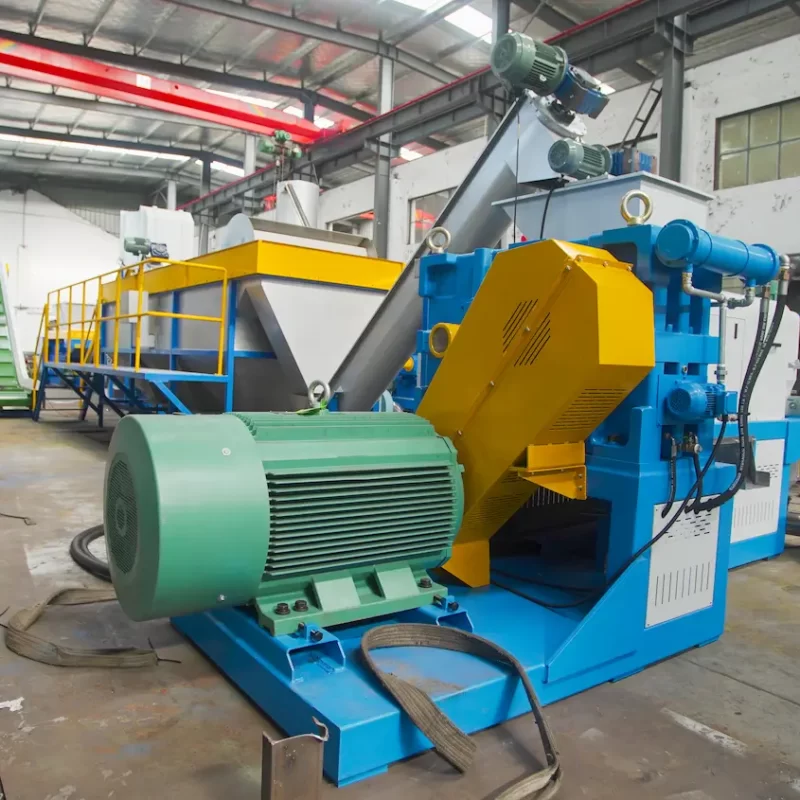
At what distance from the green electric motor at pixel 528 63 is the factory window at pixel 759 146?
17.7ft

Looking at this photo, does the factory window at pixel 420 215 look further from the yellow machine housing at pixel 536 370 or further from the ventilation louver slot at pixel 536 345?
the ventilation louver slot at pixel 536 345

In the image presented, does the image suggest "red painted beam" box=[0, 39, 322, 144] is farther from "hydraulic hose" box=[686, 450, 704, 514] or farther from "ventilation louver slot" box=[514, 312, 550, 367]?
"hydraulic hose" box=[686, 450, 704, 514]

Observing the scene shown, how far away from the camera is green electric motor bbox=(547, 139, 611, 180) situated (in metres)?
2.73

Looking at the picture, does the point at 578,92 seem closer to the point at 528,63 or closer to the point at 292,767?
the point at 528,63

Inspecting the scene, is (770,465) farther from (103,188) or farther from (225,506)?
(103,188)

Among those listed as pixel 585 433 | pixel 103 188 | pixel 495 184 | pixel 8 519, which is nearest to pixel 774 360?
pixel 495 184

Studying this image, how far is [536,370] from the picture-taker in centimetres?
202

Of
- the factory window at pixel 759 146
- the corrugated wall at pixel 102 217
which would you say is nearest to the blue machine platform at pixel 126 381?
the factory window at pixel 759 146

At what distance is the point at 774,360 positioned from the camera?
360 cm

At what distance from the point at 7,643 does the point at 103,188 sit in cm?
1935

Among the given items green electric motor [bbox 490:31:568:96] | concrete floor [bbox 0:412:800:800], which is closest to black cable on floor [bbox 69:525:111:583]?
concrete floor [bbox 0:412:800:800]

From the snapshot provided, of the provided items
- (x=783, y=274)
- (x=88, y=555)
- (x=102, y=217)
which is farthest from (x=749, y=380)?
→ (x=102, y=217)

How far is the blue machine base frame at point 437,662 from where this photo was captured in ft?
5.29

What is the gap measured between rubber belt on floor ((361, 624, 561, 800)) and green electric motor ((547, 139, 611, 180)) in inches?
71.9
